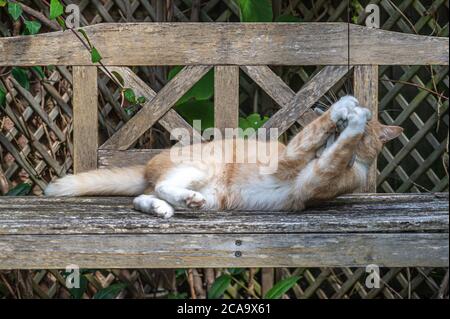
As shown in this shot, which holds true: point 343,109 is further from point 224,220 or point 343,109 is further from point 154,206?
point 154,206

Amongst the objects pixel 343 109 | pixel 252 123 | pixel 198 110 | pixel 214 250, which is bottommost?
pixel 214 250

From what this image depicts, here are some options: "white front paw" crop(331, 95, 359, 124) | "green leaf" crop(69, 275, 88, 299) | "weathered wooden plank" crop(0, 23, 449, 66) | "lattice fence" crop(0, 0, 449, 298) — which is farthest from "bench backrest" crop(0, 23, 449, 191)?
"white front paw" crop(331, 95, 359, 124)

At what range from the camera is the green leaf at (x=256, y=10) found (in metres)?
2.89

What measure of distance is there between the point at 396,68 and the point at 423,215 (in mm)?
1452

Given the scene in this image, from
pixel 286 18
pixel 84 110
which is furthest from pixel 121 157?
pixel 286 18

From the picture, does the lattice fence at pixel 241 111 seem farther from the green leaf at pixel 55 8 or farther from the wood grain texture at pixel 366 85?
the green leaf at pixel 55 8

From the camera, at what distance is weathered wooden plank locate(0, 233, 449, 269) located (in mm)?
1759

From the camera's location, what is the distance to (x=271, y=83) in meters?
2.77

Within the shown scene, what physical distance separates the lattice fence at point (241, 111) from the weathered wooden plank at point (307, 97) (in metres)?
0.37

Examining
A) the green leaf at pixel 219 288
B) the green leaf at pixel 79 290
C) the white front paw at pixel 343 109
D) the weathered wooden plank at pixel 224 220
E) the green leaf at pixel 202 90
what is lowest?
the weathered wooden plank at pixel 224 220

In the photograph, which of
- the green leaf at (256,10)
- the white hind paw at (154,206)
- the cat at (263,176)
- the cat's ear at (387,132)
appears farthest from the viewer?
the green leaf at (256,10)

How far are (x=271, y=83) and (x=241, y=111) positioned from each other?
54 cm

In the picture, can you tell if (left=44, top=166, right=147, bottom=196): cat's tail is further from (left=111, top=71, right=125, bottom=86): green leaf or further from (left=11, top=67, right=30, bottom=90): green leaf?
(left=11, top=67, right=30, bottom=90): green leaf

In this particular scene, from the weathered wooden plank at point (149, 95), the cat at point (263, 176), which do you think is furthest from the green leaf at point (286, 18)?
the cat at point (263, 176)
